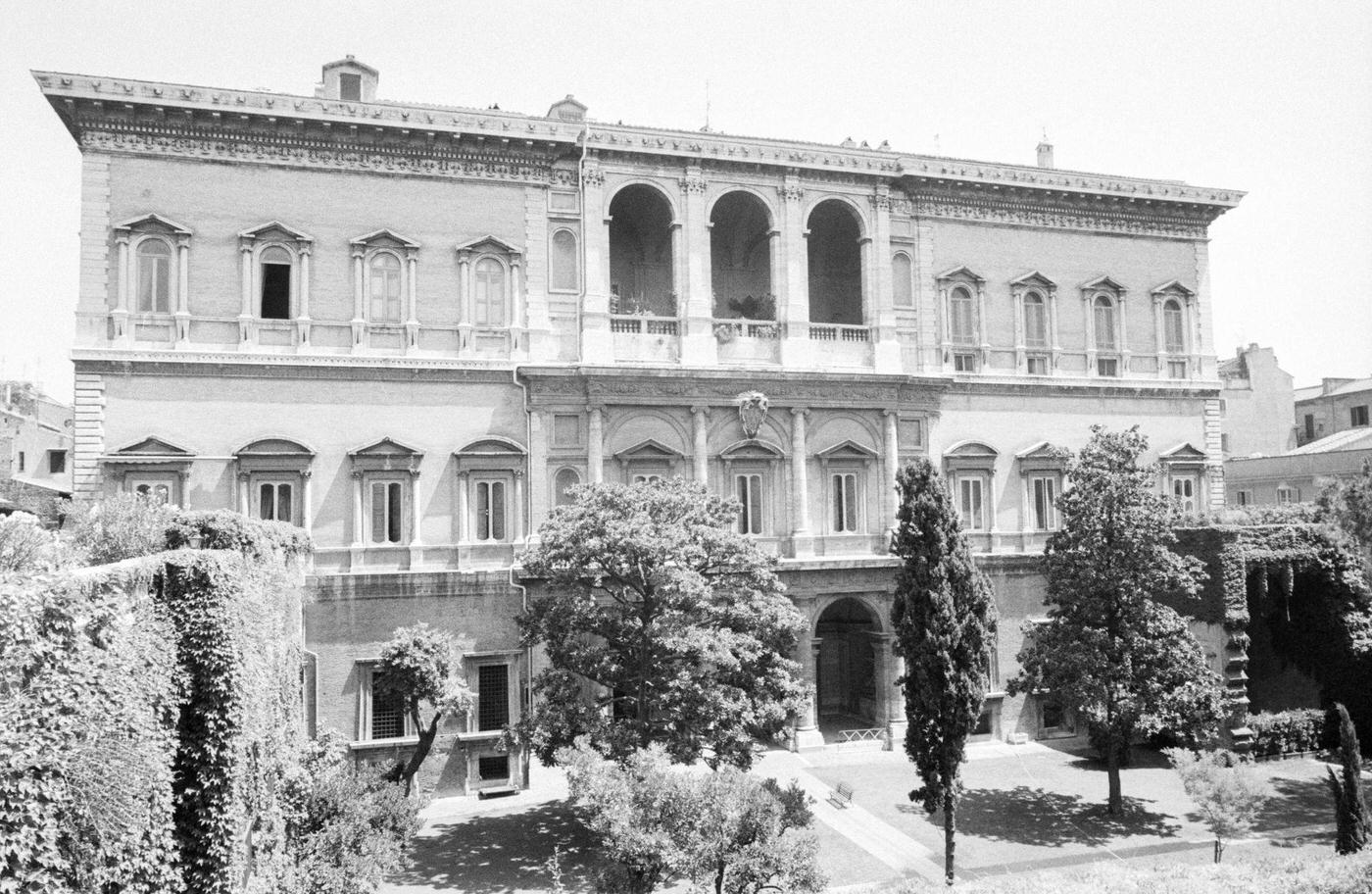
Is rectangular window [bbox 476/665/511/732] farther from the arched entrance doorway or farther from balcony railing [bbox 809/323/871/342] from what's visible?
balcony railing [bbox 809/323/871/342]

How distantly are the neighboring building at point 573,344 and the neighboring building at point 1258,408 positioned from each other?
23.7m

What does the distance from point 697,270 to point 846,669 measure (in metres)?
15.9

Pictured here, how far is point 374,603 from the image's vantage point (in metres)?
27.5

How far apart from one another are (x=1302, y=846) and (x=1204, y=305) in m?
21.6

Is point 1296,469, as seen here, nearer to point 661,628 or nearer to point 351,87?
point 661,628

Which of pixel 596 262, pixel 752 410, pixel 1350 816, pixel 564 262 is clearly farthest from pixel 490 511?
pixel 1350 816

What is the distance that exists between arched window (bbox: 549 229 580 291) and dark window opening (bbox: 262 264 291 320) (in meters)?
8.04

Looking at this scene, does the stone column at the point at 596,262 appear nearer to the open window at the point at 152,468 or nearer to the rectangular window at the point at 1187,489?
the open window at the point at 152,468

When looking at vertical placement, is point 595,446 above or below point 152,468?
above

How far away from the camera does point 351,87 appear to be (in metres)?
30.6

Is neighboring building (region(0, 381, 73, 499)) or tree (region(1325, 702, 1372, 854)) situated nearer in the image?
tree (region(1325, 702, 1372, 854))

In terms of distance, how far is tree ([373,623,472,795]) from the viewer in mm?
23469

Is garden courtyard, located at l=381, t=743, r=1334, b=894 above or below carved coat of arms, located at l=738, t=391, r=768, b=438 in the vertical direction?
below

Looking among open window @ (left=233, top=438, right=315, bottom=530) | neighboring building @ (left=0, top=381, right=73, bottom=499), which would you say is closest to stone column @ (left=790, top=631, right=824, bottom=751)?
open window @ (left=233, top=438, right=315, bottom=530)
